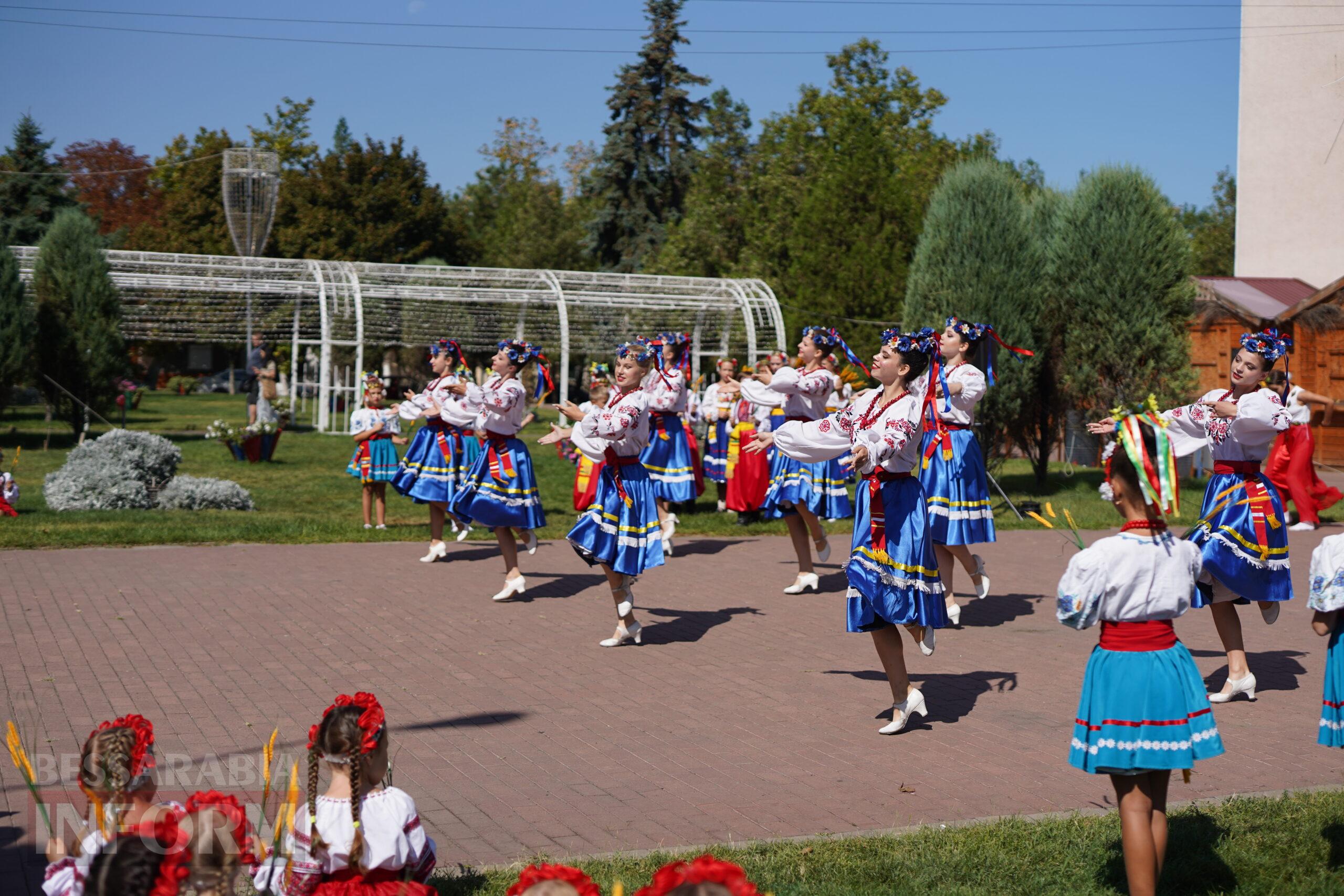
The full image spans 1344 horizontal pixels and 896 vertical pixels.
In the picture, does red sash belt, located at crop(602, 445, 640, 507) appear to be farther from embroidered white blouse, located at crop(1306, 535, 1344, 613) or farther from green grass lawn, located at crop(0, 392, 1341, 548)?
green grass lawn, located at crop(0, 392, 1341, 548)

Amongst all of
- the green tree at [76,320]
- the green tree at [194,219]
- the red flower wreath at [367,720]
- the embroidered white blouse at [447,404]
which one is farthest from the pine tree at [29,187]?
the red flower wreath at [367,720]

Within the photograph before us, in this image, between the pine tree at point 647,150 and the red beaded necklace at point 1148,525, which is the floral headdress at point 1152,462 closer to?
the red beaded necklace at point 1148,525

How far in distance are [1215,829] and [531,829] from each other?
257 centimetres

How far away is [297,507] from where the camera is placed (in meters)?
15.3

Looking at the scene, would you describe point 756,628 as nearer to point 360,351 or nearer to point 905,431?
point 905,431

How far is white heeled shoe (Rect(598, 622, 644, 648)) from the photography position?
27.3 feet

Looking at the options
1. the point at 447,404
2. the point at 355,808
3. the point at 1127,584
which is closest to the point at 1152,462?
the point at 1127,584

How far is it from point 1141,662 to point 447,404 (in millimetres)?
7852

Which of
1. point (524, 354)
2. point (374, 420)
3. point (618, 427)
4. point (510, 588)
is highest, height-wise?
point (524, 354)

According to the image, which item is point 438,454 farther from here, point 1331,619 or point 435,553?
point 1331,619

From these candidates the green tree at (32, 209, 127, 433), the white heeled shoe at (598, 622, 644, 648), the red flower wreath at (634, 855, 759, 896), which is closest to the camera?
the red flower wreath at (634, 855, 759, 896)

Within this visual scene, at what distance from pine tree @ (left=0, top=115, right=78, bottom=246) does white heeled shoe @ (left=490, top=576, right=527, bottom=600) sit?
37227 millimetres

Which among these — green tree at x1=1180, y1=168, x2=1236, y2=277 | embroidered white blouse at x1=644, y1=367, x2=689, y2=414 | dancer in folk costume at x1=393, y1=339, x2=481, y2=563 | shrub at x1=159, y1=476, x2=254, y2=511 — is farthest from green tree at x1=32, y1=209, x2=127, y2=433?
green tree at x1=1180, y1=168, x2=1236, y2=277

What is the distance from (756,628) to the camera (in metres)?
8.96
